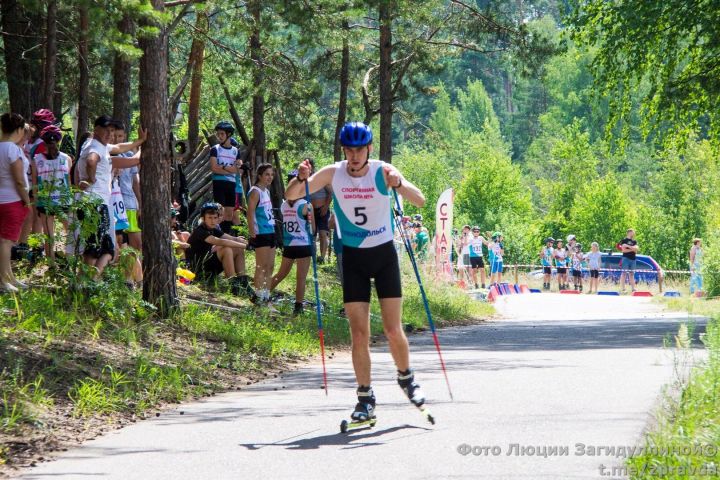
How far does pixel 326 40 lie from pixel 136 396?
1117 centimetres

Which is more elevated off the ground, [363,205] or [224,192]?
[224,192]

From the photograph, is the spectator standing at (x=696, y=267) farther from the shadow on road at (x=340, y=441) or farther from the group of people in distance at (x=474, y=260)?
the shadow on road at (x=340, y=441)

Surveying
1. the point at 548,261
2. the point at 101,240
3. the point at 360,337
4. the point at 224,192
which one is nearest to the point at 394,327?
the point at 360,337

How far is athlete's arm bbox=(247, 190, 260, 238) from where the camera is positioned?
16.3 metres

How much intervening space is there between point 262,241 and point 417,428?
8427mm

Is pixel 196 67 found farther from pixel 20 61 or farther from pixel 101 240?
pixel 101 240

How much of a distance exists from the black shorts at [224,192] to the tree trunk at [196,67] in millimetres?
4525

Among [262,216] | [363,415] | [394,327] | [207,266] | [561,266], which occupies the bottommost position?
[363,415]

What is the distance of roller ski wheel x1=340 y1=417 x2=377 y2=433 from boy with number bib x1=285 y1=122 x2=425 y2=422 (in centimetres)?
3

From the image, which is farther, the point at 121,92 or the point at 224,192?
the point at 224,192

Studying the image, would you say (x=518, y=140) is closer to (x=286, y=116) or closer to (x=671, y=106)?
(x=286, y=116)

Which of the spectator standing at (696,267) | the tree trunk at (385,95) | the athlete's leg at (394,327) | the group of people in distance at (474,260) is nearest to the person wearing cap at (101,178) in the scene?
the athlete's leg at (394,327)

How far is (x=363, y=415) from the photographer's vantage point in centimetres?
834

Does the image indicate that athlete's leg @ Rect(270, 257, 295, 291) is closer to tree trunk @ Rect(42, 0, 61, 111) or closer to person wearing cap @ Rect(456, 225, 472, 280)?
tree trunk @ Rect(42, 0, 61, 111)
